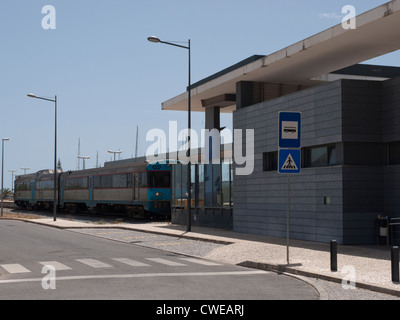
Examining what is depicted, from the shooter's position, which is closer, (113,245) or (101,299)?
(101,299)

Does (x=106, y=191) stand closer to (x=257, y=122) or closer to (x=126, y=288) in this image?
(x=257, y=122)

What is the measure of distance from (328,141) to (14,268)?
11125mm

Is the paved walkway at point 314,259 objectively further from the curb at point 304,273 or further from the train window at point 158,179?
the train window at point 158,179

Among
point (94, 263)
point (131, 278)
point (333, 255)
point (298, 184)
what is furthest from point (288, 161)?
point (298, 184)

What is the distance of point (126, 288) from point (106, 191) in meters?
31.7

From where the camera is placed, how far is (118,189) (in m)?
40.1

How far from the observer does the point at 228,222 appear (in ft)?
89.8

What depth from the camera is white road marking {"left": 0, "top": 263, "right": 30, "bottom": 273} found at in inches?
527

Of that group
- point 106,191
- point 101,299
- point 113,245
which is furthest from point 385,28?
point 106,191

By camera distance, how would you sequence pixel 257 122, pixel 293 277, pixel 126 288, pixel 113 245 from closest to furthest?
pixel 126 288, pixel 293 277, pixel 113 245, pixel 257 122

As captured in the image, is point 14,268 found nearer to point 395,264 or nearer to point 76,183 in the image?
point 395,264

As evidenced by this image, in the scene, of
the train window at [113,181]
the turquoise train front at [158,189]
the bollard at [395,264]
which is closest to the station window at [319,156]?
the bollard at [395,264]

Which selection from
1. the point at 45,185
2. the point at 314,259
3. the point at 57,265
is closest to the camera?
the point at 57,265

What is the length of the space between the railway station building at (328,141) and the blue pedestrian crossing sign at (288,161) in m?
5.22
